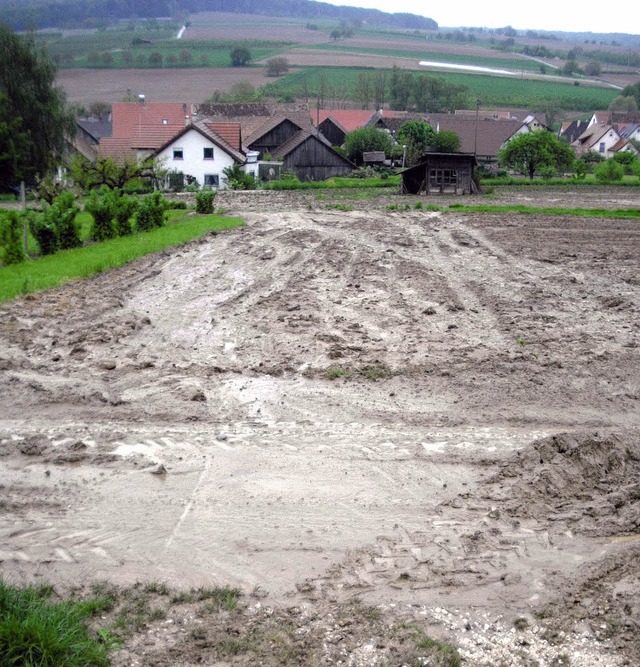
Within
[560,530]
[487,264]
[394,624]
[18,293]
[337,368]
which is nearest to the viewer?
[394,624]

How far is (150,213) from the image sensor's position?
26.7m

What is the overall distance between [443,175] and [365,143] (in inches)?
775

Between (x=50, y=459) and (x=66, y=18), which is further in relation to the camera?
(x=66, y=18)

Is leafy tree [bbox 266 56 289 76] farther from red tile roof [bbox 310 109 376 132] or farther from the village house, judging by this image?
the village house

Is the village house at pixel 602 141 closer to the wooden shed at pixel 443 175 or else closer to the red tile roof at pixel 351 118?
the red tile roof at pixel 351 118

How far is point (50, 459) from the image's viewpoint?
8484mm

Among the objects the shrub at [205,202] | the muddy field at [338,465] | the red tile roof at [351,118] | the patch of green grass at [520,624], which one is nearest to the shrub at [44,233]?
the muddy field at [338,465]

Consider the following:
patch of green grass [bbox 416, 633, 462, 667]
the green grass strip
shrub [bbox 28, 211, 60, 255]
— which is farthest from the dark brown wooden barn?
patch of green grass [bbox 416, 633, 462, 667]

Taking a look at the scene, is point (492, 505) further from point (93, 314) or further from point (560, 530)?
Answer: point (93, 314)

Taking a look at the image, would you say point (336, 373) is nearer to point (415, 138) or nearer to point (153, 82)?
point (415, 138)

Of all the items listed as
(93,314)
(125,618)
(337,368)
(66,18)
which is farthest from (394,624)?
(66,18)

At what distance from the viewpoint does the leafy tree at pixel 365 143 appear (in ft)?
201

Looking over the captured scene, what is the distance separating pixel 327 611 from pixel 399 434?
3.50m

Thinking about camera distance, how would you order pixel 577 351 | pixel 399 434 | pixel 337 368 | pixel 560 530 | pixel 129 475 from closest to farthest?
pixel 560 530
pixel 129 475
pixel 399 434
pixel 337 368
pixel 577 351
